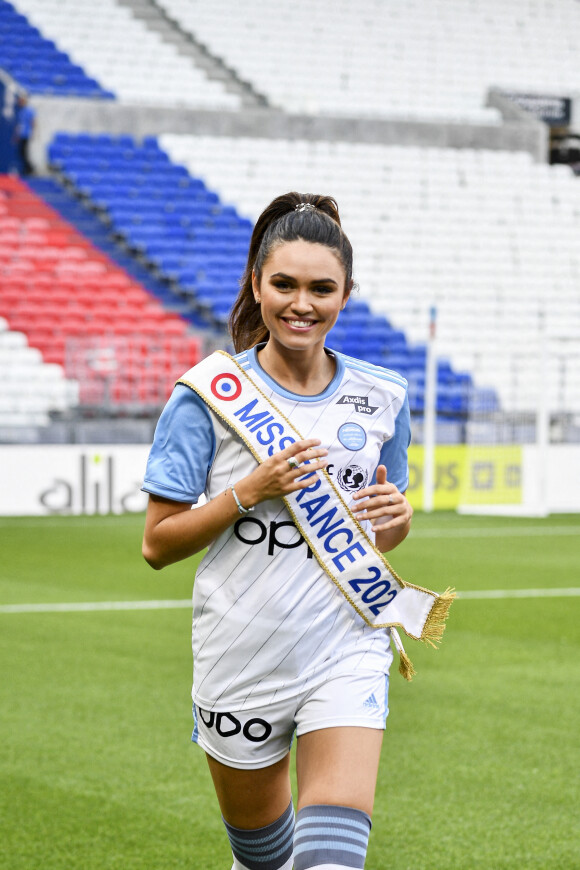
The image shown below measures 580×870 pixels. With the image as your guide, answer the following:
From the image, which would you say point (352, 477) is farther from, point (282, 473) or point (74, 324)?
point (74, 324)

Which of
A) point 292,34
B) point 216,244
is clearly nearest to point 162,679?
point 216,244

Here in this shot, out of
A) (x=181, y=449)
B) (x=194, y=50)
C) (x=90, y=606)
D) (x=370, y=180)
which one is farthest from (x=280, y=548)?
(x=194, y=50)

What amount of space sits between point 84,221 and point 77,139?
82.3 inches

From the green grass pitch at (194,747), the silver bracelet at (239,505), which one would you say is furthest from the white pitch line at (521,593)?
the silver bracelet at (239,505)

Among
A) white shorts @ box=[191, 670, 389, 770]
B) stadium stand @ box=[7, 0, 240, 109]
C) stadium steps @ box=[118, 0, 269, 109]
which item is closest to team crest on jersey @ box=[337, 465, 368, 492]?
white shorts @ box=[191, 670, 389, 770]

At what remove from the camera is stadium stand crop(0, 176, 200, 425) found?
1839 cm

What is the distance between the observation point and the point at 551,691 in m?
6.61

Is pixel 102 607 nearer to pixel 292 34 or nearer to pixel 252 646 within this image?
pixel 252 646

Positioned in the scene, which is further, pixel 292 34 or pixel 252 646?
pixel 292 34

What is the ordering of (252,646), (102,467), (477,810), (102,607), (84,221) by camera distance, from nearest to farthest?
(252,646), (477,810), (102,607), (102,467), (84,221)

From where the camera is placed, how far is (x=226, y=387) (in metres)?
2.81

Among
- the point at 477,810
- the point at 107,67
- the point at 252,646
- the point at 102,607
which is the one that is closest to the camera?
the point at 252,646

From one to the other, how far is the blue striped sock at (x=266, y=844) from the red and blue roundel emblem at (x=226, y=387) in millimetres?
998

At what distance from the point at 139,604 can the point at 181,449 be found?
22.8 feet
